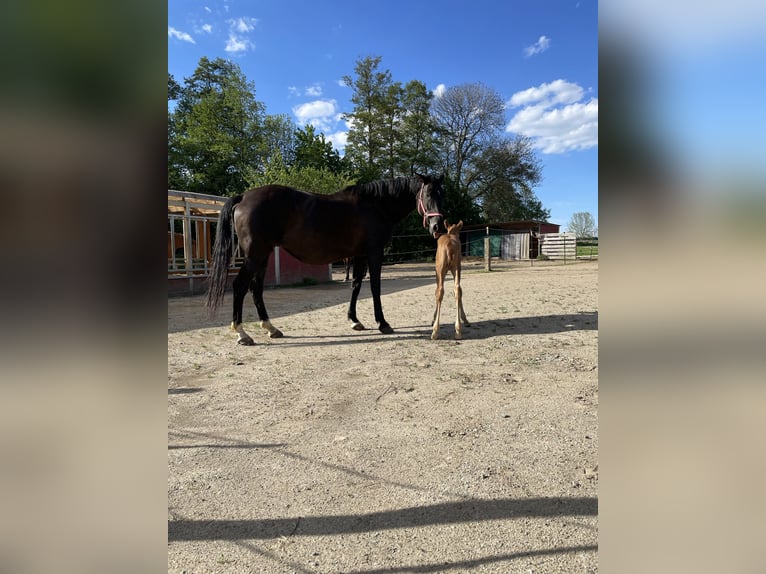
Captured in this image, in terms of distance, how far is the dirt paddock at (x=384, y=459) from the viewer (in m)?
1.50

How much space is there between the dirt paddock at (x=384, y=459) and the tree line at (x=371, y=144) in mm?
26726

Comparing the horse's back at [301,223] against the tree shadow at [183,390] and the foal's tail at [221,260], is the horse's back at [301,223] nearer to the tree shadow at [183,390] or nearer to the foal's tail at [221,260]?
the foal's tail at [221,260]

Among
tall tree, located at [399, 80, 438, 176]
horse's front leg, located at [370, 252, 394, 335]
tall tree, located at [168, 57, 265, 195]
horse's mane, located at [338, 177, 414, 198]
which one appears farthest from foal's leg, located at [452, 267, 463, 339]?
tall tree, located at [399, 80, 438, 176]

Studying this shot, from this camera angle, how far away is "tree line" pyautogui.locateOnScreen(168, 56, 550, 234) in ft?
101

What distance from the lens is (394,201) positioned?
5.88 metres

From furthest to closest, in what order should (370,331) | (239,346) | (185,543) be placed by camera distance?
(370,331) → (239,346) → (185,543)

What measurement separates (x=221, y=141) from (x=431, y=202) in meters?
30.2

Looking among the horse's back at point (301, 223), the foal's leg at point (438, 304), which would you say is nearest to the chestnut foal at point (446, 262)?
the foal's leg at point (438, 304)

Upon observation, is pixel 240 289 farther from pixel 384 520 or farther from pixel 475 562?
pixel 475 562

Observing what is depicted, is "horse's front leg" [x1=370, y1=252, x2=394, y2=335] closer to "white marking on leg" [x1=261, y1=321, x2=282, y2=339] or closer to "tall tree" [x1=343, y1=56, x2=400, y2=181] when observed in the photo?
"white marking on leg" [x1=261, y1=321, x2=282, y2=339]
